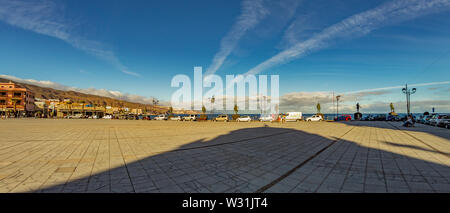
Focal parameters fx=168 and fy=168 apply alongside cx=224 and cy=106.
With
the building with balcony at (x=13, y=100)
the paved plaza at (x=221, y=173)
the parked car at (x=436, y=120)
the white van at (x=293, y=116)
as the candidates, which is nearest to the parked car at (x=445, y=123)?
the parked car at (x=436, y=120)

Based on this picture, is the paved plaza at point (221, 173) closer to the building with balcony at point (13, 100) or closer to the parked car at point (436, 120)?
the parked car at point (436, 120)

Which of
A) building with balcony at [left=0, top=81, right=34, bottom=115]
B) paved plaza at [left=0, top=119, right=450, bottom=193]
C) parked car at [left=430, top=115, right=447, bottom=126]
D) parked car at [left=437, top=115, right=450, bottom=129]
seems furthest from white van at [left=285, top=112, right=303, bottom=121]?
building with balcony at [left=0, top=81, right=34, bottom=115]

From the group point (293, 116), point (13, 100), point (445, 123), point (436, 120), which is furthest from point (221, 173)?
point (13, 100)

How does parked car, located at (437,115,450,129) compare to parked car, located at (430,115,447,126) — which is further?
parked car, located at (430,115,447,126)

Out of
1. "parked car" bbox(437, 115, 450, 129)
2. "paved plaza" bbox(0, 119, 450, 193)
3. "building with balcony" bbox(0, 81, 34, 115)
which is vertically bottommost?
"paved plaza" bbox(0, 119, 450, 193)

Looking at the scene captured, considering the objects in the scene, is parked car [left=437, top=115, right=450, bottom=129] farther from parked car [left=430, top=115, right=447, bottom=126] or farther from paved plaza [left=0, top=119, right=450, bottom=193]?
paved plaza [left=0, top=119, right=450, bottom=193]

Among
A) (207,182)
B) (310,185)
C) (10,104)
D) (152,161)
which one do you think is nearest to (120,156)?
(152,161)

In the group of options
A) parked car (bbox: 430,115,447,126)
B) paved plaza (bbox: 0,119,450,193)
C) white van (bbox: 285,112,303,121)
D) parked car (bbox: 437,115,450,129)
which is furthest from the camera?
white van (bbox: 285,112,303,121)

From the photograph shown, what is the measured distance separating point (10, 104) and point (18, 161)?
89.7 m

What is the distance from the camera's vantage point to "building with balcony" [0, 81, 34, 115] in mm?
59562
